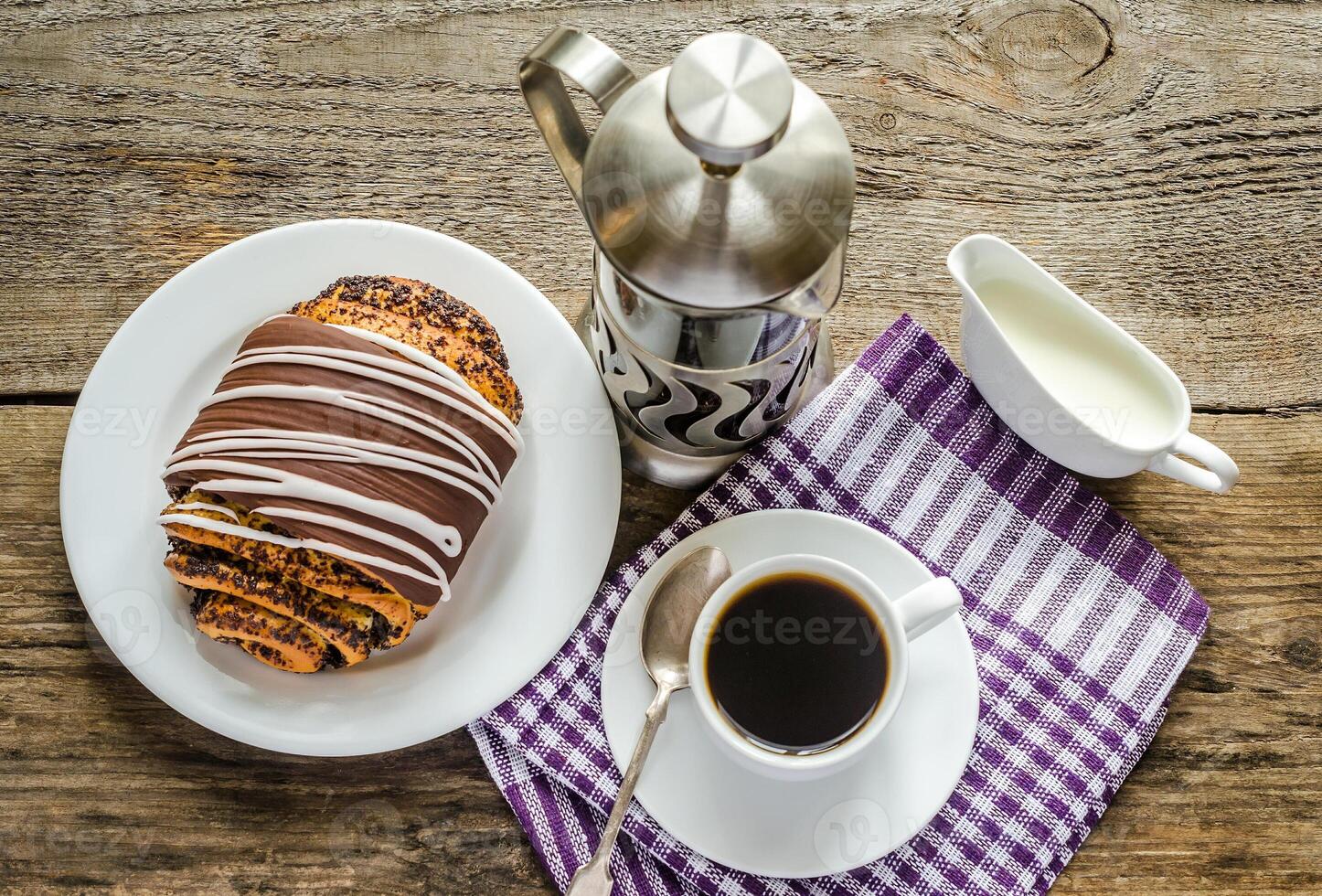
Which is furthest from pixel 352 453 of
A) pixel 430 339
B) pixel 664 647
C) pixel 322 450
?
pixel 664 647

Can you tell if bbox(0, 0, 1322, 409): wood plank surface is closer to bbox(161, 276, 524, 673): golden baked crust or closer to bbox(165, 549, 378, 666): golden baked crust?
bbox(161, 276, 524, 673): golden baked crust

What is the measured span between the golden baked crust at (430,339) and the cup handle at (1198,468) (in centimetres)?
66

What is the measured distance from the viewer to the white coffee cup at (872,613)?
96cm

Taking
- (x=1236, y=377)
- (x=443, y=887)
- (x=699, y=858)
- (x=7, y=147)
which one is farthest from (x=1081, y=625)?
(x=7, y=147)

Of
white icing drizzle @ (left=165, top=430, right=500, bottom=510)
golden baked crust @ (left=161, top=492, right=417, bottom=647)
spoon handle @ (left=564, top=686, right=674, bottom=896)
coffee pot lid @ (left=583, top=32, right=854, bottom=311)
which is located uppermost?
coffee pot lid @ (left=583, top=32, right=854, bottom=311)

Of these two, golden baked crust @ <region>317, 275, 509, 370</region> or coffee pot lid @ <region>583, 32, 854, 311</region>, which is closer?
coffee pot lid @ <region>583, 32, 854, 311</region>

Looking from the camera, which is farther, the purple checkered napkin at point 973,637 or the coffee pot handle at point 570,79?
the purple checkered napkin at point 973,637

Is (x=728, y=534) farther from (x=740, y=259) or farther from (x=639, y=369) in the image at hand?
(x=740, y=259)

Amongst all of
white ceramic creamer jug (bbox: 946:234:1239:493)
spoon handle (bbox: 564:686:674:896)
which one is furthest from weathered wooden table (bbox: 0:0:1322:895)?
spoon handle (bbox: 564:686:674:896)

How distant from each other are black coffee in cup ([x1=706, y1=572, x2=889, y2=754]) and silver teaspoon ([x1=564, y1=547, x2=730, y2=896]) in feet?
0.16

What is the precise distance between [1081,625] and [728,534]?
387mm

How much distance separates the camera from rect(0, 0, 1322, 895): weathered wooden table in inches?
45.6

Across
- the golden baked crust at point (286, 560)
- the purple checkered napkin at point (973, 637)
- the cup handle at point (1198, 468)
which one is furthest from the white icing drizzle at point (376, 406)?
the cup handle at point (1198, 468)

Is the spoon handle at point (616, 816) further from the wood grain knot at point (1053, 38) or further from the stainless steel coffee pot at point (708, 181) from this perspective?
the wood grain knot at point (1053, 38)
